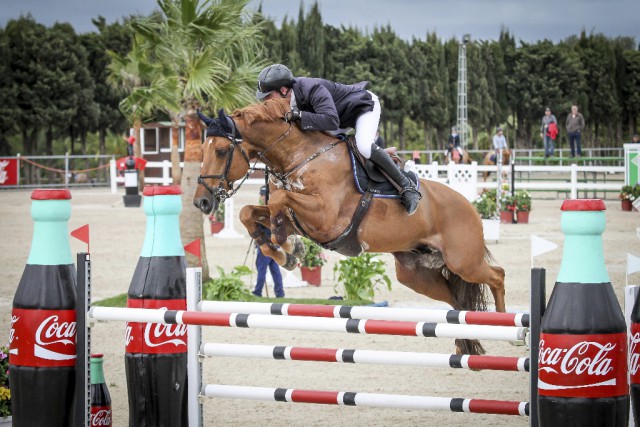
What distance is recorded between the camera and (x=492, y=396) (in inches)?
261

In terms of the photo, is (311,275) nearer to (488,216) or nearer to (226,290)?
(226,290)

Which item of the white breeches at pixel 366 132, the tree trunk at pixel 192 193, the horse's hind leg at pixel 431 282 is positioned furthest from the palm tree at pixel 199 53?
the white breeches at pixel 366 132

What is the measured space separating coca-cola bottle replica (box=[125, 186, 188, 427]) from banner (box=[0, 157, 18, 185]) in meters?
28.6

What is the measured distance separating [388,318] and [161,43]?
7687 millimetres

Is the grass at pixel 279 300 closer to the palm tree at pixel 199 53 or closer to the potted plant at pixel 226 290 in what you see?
the potted plant at pixel 226 290

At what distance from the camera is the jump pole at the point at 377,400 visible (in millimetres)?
4137

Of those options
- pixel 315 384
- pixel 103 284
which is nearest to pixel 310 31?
pixel 103 284

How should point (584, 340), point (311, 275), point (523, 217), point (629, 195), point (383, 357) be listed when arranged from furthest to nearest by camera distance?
point (629, 195) < point (523, 217) < point (311, 275) < point (383, 357) < point (584, 340)

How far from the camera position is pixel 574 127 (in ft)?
96.2

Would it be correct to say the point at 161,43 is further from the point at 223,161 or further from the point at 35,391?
the point at 35,391

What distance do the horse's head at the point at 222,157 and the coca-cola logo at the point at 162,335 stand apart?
1241 millimetres

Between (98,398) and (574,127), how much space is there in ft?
87.0

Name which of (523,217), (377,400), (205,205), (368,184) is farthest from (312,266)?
(523,217)

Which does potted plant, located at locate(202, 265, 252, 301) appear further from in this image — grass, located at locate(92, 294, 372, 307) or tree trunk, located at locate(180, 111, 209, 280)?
tree trunk, located at locate(180, 111, 209, 280)
